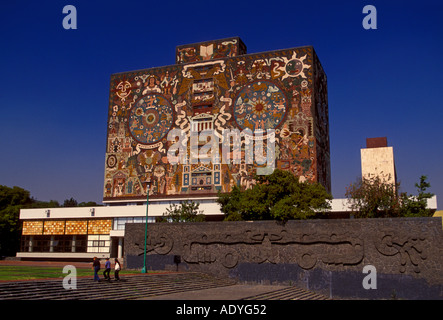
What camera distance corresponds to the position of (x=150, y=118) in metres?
55.5

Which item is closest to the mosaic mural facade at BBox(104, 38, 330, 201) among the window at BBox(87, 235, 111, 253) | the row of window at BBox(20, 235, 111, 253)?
the window at BBox(87, 235, 111, 253)

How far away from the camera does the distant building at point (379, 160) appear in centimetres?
5884

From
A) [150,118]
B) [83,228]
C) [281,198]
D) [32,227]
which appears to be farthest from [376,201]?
[32,227]

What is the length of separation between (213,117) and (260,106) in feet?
19.6

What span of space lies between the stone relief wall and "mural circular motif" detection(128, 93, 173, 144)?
73.7 ft

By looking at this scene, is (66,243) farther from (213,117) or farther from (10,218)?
(213,117)

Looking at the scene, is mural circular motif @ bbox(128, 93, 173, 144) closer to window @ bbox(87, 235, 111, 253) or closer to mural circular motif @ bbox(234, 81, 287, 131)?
mural circular motif @ bbox(234, 81, 287, 131)

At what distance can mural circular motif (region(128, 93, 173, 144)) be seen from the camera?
179ft

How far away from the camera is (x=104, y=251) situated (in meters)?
52.9

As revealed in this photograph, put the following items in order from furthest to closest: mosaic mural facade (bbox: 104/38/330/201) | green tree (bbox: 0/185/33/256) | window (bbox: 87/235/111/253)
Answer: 1. green tree (bbox: 0/185/33/256)
2. window (bbox: 87/235/111/253)
3. mosaic mural facade (bbox: 104/38/330/201)
